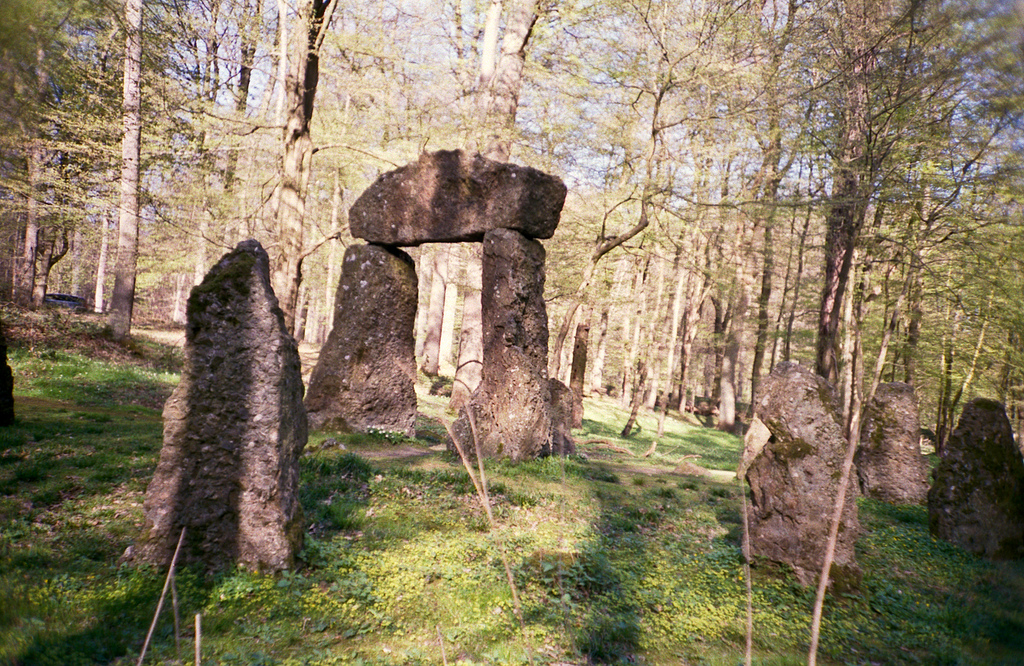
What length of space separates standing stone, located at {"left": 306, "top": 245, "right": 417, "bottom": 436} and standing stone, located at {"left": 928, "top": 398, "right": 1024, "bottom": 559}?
764 cm

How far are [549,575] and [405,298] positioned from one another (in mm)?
5870

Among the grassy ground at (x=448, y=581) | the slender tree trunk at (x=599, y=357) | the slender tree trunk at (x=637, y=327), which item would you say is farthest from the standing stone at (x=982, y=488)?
the slender tree trunk at (x=599, y=357)

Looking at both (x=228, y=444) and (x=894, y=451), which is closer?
(x=228, y=444)

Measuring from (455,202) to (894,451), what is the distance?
8.06 metres

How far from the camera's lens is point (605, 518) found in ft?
22.6

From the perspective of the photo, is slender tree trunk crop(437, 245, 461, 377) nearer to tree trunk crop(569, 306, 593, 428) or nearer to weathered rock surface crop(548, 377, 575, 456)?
tree trunk crop(569, 306, 593, 428)

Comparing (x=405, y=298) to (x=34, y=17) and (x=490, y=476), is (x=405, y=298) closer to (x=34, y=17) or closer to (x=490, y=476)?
(x=490, y=476)

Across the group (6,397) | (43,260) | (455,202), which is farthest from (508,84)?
(43,260)

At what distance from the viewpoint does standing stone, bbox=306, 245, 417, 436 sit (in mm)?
9430

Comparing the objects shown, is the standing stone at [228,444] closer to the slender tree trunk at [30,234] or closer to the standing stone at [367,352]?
the standing stone at [367,352]

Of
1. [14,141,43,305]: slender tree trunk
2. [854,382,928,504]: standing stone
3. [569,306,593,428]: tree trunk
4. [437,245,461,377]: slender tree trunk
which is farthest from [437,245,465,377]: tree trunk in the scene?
[854,382,928,504]: standing stone

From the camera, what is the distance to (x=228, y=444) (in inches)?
179

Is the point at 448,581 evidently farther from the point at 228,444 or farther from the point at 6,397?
the point at 6,397

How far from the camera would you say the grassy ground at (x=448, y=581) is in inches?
147
